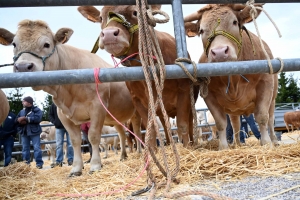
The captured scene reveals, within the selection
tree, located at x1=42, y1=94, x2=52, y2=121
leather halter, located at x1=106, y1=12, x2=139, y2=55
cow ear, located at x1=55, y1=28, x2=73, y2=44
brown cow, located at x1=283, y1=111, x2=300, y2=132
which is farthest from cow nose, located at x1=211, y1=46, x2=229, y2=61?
tree, located at x1=42, y1=94, x2=52, y2=121

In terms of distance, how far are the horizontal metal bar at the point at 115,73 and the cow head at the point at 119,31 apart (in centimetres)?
115

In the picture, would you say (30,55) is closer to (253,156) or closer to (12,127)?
(253,156)

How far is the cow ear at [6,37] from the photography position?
423 cm

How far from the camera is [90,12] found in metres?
4.29

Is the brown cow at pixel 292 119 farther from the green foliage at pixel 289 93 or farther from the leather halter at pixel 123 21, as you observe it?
the green foliage at pixel 289 93

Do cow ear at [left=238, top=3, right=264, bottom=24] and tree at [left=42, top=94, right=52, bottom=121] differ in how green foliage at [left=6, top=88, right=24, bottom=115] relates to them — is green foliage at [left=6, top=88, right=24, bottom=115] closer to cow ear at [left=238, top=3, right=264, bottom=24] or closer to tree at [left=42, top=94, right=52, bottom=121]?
tree at [left=42, top=94, right=52, bottom=121]

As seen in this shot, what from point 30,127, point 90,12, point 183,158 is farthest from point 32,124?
point 183,158

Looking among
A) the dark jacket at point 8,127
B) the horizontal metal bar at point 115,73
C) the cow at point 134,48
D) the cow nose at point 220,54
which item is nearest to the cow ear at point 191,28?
the cow at point 134,48

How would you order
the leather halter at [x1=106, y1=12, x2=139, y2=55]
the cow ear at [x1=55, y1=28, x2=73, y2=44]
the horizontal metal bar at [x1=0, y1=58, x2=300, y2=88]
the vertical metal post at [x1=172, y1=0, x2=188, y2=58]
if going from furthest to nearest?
the cow ear at [x1=55, y1=28, x2=73, y2=44] → the leather halter at [x1=106, y1=12, x2=139, y2=55] → the vertical metal post at [x1=172, y1=0, x2=188, y2=58] → the horizontal metal bar at [x1=0, y1=58, x2=300, y2=88]

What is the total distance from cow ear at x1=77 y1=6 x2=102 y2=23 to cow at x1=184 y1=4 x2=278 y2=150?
133cm

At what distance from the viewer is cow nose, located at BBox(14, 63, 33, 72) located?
3.49 metres

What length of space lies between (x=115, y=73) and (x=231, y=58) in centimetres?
161

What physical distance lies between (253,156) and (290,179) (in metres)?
0.63

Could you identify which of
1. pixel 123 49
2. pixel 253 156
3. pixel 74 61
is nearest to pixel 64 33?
pixel 74 61
